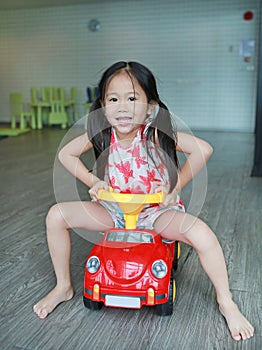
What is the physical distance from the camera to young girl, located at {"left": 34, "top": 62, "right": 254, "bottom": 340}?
3.88 feet

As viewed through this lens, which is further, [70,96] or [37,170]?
[70,96]

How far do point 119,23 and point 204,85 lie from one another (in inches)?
68.5

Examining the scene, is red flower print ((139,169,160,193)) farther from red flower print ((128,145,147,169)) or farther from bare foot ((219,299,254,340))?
bare foot ((219,299,254,340))

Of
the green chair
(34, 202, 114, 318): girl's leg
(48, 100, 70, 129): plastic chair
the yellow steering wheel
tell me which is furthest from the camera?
the green chair

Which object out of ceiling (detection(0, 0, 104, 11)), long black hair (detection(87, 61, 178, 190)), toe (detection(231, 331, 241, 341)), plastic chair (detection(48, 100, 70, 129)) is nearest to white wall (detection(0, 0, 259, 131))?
ceiling (detection(0, 0, 104, 11))

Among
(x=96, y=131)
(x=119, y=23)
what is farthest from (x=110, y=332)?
(x=119, y=23)

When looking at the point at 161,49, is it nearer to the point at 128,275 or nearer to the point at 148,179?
the point at 148,179

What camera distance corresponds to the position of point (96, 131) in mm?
1300

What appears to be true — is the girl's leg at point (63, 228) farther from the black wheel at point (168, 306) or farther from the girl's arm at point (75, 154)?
the black wheel at point (168, 306)

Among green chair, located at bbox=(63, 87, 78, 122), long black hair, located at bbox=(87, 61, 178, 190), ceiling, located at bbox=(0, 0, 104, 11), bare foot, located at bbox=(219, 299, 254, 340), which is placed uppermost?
ceiling, located at bbox=(0, 0, 104, 11)

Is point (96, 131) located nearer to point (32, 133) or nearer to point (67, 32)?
point (32, 133)

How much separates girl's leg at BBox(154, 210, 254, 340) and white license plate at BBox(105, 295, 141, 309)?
0.74 ft

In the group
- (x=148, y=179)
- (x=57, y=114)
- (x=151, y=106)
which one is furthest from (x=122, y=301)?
(x=57, y=114)

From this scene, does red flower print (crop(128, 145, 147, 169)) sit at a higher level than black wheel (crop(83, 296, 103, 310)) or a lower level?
higher
